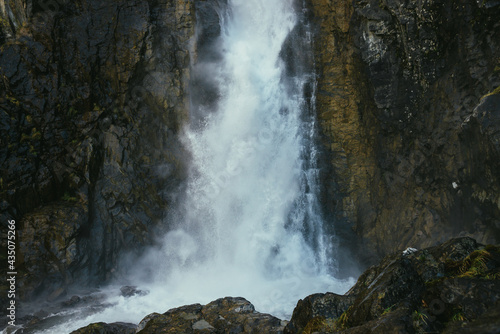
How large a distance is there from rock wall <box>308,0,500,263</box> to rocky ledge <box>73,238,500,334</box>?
6.50m

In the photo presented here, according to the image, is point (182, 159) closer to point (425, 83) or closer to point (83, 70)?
point (83, 70)

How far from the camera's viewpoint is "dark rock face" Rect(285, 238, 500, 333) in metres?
5.14

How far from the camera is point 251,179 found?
19594 mm

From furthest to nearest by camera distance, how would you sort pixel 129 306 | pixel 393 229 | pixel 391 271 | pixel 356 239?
pixel 356 239 → pixel 393 229 → pixel 129 306 → pixel 391 271

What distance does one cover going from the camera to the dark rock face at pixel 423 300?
5145 mm

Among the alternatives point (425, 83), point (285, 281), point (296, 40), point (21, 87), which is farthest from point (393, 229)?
point (21, 87)

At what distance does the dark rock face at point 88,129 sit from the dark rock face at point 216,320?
26.2 feet

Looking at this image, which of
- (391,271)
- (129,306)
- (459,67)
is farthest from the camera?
(129,306)

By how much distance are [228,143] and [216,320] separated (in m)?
10.9

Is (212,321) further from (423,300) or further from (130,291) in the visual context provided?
(130,291)

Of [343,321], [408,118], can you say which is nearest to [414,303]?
[343,321]

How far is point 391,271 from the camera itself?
691 cm

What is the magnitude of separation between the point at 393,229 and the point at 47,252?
1647 centimetres

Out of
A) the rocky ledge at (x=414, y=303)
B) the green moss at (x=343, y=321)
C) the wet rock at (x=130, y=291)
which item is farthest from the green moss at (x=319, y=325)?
the wet rock at (x=130, y=291)
